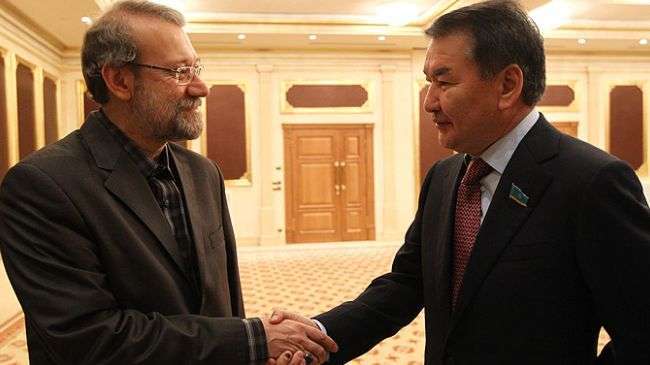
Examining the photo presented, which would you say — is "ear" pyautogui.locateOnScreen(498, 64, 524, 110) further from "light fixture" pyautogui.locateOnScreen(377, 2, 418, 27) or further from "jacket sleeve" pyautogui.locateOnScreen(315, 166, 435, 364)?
"light fixture" pyautogui.locateOnScreen(377, 2, 418, 27)

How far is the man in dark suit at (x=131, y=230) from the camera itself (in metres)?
1.50

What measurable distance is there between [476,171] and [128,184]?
3.18 feet

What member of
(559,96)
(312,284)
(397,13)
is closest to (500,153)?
(312,284)

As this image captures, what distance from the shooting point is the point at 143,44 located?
1.78 metres

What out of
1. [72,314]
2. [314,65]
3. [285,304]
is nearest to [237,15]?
[314,65]

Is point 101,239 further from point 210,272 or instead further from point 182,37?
point 182,37

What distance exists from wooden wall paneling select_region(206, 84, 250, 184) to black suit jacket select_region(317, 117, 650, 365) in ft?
32.4

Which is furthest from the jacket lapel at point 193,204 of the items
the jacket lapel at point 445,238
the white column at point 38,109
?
the white column at point 38,109

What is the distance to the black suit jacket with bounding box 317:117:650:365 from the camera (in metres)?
1.36

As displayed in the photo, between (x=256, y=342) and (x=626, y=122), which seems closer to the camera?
(x=256, y=342)

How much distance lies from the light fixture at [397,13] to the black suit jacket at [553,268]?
842 centimetres

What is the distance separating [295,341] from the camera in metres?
1.81

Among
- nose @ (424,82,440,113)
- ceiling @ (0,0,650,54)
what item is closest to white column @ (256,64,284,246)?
ceiling @ (0,0,650,54)

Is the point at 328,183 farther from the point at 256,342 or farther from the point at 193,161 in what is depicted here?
the point at 256,342
